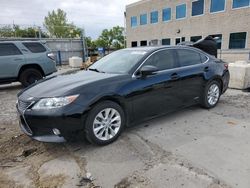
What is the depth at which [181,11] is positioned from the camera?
80.4 feet

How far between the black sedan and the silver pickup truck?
478cm

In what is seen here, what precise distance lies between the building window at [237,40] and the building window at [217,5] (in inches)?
108

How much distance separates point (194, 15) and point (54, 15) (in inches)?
1414

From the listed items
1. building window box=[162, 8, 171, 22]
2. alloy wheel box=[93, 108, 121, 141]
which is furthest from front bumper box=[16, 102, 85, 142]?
building window box=[162, 8, 171, 22]

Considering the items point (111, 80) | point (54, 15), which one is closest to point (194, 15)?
point (111, 80)

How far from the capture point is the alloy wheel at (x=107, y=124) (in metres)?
3.32

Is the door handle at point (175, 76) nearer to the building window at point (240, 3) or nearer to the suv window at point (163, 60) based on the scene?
the suv window at point (163, 60)

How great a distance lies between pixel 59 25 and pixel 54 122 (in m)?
50.3

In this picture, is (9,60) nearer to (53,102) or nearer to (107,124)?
(53,102)

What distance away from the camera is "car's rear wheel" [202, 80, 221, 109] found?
496 cm

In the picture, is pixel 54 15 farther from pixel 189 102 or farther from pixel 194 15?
pixel 189 102

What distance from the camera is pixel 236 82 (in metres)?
7.20

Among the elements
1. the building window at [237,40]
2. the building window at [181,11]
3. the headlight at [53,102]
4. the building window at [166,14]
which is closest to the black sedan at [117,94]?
the headlight at [53,102]

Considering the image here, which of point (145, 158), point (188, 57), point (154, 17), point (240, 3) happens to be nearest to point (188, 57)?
point (188, 57)
